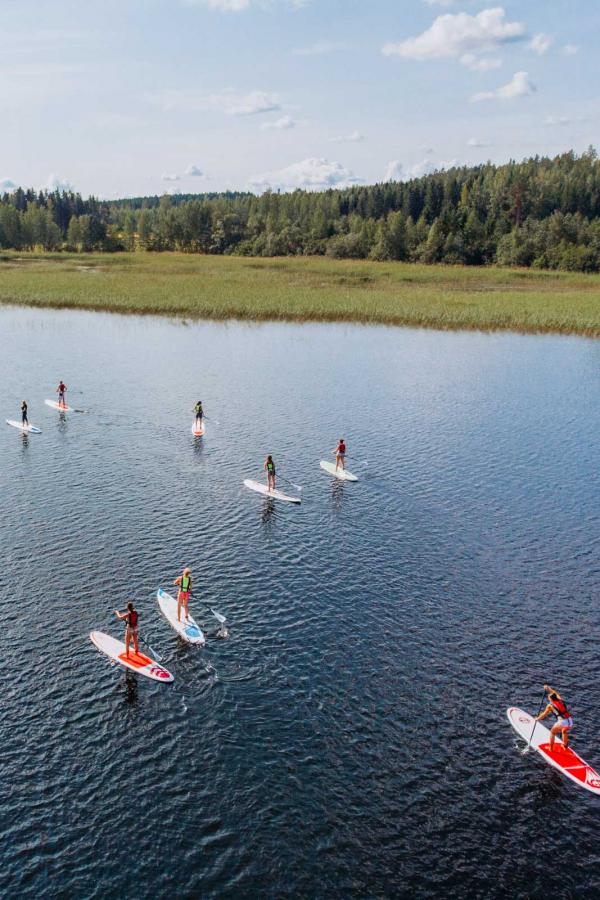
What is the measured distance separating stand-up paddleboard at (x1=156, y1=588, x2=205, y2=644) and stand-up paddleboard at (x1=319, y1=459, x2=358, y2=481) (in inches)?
781

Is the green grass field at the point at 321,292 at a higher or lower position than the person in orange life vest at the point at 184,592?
higher

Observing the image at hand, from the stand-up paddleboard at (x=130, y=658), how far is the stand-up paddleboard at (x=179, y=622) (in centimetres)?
200

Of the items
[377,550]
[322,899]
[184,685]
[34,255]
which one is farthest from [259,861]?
[34,255]

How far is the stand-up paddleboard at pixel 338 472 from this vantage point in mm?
48281

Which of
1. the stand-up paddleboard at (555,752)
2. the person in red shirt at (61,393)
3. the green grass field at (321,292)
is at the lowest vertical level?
the stand-up paddleboard at (555,752)

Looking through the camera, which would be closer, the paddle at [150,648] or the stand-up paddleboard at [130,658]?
the stand-up paddleboard at [130,658]

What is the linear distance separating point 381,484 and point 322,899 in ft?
103

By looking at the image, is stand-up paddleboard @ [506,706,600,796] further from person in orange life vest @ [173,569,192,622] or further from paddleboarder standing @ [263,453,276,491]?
paddleboarder standing @ [263,453,276,491]

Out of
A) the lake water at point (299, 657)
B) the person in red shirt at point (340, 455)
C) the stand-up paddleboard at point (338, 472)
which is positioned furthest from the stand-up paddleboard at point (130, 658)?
the stand-up paddleboard at point (338, 472)

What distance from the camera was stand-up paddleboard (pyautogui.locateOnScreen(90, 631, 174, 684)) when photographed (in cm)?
2642

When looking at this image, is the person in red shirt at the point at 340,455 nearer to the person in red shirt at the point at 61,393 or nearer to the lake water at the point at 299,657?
the lake water at the point at 299,657

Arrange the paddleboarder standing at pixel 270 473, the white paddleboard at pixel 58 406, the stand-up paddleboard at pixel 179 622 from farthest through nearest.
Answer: the white paddleboard at pixel 58 406
the paddleboarder standing at pixel 270 473
the stand-up paddleboard at pixel 179 622

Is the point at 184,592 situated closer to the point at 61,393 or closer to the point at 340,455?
the point at 340,455

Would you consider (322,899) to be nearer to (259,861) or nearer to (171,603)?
(259,861)
